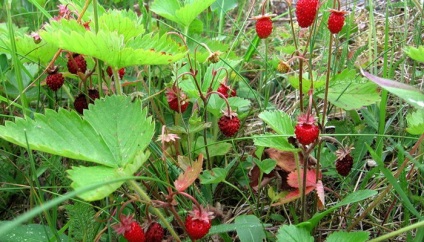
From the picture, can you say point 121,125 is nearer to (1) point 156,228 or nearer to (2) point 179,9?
(1) point 156,228

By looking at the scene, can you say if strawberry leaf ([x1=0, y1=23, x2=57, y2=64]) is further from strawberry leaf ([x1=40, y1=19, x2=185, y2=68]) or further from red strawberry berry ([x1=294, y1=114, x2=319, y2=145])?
red strawberry berry ([x1=294, y1=114, x2=319, y2=145])

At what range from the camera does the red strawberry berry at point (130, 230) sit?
1.09 m

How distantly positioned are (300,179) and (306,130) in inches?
8.7

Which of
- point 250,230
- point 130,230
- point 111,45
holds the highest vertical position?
point 111,45

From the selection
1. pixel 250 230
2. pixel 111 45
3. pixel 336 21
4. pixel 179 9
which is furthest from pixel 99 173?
pixel 179 9

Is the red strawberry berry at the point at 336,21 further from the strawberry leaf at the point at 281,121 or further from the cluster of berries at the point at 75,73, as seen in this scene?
the cluster of berries at the point at 75,73

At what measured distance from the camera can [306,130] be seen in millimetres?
1143

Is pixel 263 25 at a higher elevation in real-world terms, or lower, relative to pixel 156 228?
higher

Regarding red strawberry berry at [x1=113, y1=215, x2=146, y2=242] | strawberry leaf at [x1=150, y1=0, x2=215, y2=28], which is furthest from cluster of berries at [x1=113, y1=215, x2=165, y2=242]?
strawberry leaf at [x1=150, y1=0, x2=215, y2=28]

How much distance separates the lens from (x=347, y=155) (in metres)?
1.37

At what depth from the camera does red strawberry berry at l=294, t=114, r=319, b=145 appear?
3.75 feet

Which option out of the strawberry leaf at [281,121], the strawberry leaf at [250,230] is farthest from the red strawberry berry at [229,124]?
the strawberry leaf at [250,230]

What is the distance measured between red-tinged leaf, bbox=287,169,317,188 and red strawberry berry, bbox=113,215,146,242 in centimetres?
42

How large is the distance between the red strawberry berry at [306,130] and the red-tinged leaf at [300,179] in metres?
0.18
